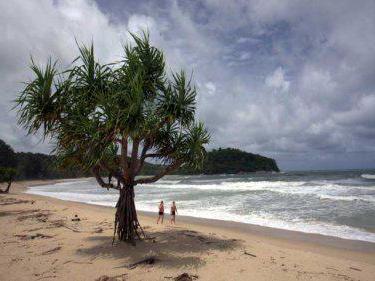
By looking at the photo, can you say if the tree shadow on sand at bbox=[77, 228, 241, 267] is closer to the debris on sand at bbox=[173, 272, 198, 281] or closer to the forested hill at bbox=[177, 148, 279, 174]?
the debris on sand at bbox=[173, 272, 198, 281]

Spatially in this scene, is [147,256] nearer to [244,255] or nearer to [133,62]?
[244,255]

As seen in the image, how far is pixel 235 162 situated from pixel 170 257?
114m

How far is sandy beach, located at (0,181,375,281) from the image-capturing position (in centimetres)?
677

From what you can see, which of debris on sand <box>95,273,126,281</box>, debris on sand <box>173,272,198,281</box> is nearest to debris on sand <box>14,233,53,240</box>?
debris on sand <box>95,273,126,281</box>

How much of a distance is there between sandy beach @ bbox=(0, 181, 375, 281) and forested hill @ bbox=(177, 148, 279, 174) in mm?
103823

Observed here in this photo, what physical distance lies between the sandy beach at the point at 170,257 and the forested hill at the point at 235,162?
104 meters

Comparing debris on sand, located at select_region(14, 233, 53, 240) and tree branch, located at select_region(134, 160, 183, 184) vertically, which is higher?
tree branch, located at select_region(134, 160, 183, 184)

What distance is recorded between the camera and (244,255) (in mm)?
8133

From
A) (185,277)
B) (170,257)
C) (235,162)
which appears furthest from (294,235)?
(235,162)

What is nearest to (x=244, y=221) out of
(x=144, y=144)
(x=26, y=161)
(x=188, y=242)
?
(x=188, y=242)

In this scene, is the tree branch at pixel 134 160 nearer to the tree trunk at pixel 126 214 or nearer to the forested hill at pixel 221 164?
the tree trunk at pixel 126 214

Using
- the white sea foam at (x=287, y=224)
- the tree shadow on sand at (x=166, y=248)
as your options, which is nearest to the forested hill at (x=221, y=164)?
the white sea foam at (x=287, y=224)

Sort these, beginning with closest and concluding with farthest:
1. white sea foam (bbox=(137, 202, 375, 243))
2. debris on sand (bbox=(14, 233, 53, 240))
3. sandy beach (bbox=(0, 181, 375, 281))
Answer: sandy beach (bbox=(0, 181, 375, 281)) < debris on sand (bbox=(14, 233, 53, 240)) < white sea foam (bbox=(137, 202, 375, 243))

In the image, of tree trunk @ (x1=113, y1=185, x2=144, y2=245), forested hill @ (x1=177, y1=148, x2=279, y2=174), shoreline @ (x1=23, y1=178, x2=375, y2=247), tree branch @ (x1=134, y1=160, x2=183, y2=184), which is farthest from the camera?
forested hill @ (x1=177, y1=148, x2=279, y2=174)
